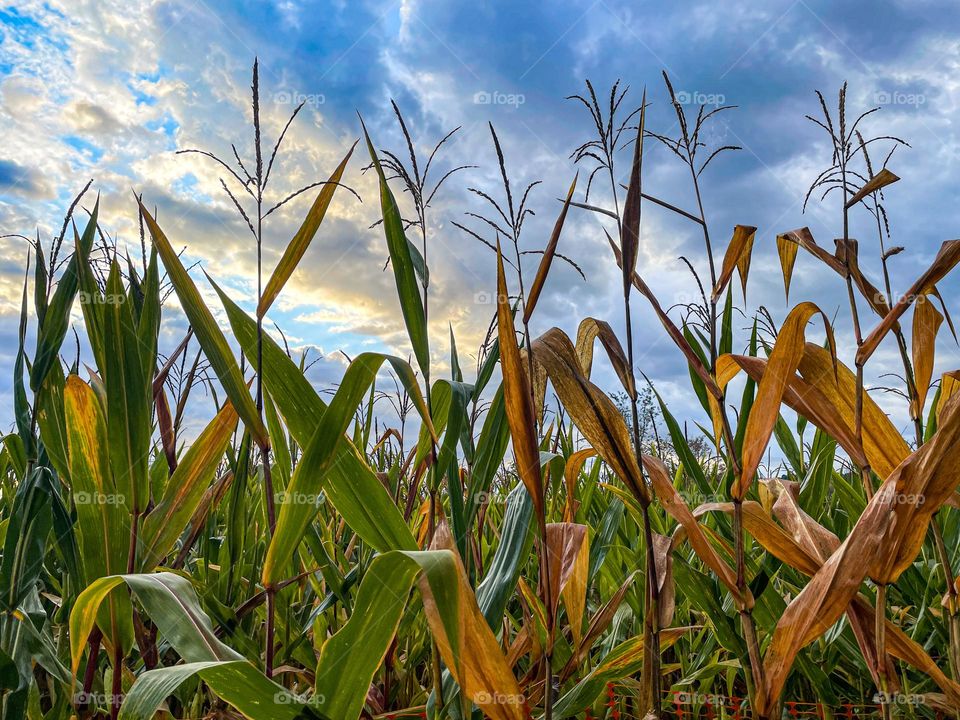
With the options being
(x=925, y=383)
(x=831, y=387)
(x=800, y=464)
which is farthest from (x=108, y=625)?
(x=800, y=464)

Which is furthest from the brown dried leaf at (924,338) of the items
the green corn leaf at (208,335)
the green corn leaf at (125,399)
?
the green corn leaf at (125,399)

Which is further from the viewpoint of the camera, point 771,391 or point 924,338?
point 924,338

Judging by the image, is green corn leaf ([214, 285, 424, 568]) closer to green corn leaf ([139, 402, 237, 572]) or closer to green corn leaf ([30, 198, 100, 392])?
green corn leaf ([139, 402, 237, 572])

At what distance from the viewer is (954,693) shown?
1032 millimetres

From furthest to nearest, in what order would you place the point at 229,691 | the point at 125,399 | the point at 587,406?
the point at 125,399, the point at 587,406, the point at 229,691

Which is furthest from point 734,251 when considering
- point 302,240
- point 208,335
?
point 208,335

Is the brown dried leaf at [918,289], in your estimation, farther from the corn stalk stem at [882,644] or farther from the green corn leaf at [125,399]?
the green corn leaf at [125,399]

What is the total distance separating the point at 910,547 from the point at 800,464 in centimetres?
137

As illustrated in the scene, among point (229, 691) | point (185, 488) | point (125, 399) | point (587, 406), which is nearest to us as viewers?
point (229, 691)

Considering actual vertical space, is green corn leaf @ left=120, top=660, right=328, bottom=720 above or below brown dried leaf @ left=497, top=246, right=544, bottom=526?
below

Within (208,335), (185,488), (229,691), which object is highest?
(208,335)

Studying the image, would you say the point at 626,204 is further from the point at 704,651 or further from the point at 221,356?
the point at 704,651

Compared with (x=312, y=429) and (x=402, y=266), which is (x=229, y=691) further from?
(x=402, y=266)

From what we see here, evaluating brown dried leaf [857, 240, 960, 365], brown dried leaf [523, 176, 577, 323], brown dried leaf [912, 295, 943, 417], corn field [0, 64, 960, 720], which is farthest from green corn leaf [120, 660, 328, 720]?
brown dried leaf [912, 295, 943, 417]
